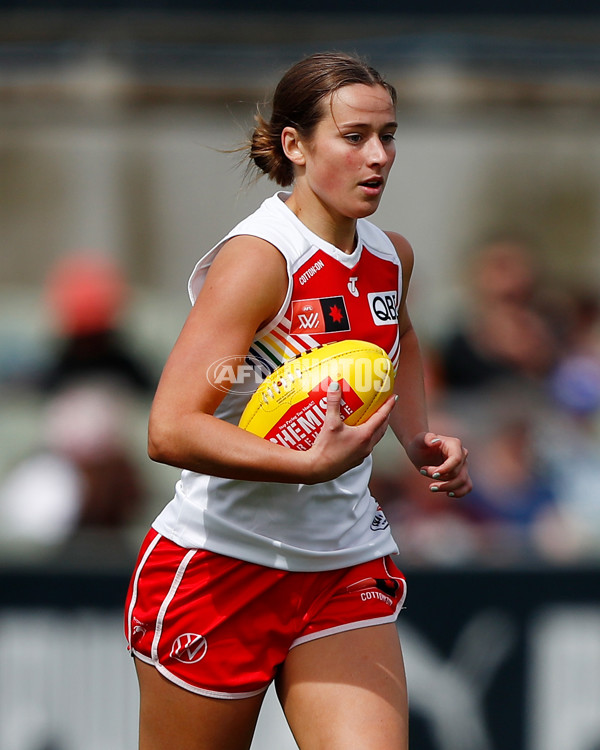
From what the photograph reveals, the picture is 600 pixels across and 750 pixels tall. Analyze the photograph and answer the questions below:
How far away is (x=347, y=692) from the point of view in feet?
8.37

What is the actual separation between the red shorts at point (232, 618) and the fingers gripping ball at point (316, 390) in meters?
0.38

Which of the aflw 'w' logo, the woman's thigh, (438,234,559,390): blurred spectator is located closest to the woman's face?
the aflw 'w' logo

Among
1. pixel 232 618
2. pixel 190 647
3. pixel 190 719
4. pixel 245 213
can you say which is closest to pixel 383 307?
pixel 232 618

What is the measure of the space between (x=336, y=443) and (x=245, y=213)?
6799 mm

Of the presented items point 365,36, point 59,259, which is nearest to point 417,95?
point 365,36

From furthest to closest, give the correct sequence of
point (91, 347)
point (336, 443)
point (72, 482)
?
point (91, 347) → point (72, 482) → point (336, 443)

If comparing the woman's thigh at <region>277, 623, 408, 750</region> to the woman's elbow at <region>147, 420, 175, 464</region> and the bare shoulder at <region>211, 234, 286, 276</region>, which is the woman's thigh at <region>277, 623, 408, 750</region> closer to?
the woman's elbow at <region>147, 420, 175, 464</region>

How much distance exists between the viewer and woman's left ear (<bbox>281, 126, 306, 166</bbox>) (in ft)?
8.61

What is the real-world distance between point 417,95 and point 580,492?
3935 mm

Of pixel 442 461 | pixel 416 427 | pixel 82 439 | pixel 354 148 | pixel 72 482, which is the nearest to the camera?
pixel 354 148

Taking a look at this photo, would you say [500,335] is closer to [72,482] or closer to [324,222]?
[72,482]

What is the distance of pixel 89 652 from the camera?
4664 mm

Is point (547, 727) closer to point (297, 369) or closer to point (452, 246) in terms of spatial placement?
point (297, 369)

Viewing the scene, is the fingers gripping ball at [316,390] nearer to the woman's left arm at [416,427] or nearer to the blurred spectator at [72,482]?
the woman's left arm at [416,427]
